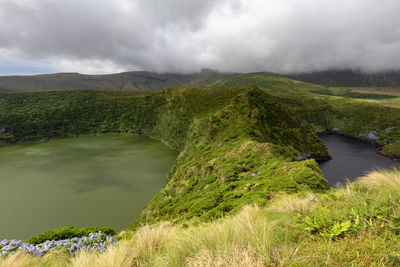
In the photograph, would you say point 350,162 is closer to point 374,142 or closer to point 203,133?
point 374,142

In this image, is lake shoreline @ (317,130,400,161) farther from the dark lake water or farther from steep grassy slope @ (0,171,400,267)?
steep grassy slope @ (0,171,400,267)

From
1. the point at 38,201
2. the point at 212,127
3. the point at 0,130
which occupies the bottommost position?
the point at 38,201

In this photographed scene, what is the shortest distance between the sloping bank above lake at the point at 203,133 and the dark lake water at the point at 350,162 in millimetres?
5994

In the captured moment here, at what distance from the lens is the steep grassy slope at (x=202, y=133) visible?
12477mm

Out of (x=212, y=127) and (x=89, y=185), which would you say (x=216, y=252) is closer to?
(x=212, y=127)

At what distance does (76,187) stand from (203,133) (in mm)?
31077

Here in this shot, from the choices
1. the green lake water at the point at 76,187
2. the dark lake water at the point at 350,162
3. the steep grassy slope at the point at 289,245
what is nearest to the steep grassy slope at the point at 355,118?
the dark lake water at the point at 350,162

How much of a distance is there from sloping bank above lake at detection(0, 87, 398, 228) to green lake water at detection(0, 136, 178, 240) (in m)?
6.97

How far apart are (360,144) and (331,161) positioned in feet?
121

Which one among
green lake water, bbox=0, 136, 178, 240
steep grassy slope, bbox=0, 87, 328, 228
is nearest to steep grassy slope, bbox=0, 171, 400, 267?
steep grassy slope, bbox=0, 87, 328, 228

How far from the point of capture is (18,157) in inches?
2402

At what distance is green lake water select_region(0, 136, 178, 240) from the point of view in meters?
26.0

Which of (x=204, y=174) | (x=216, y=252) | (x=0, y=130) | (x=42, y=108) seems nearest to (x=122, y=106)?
(x=42, y=108)

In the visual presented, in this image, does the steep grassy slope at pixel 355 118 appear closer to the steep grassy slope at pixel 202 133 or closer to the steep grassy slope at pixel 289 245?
the steep grassy slope at pixel 202 133
